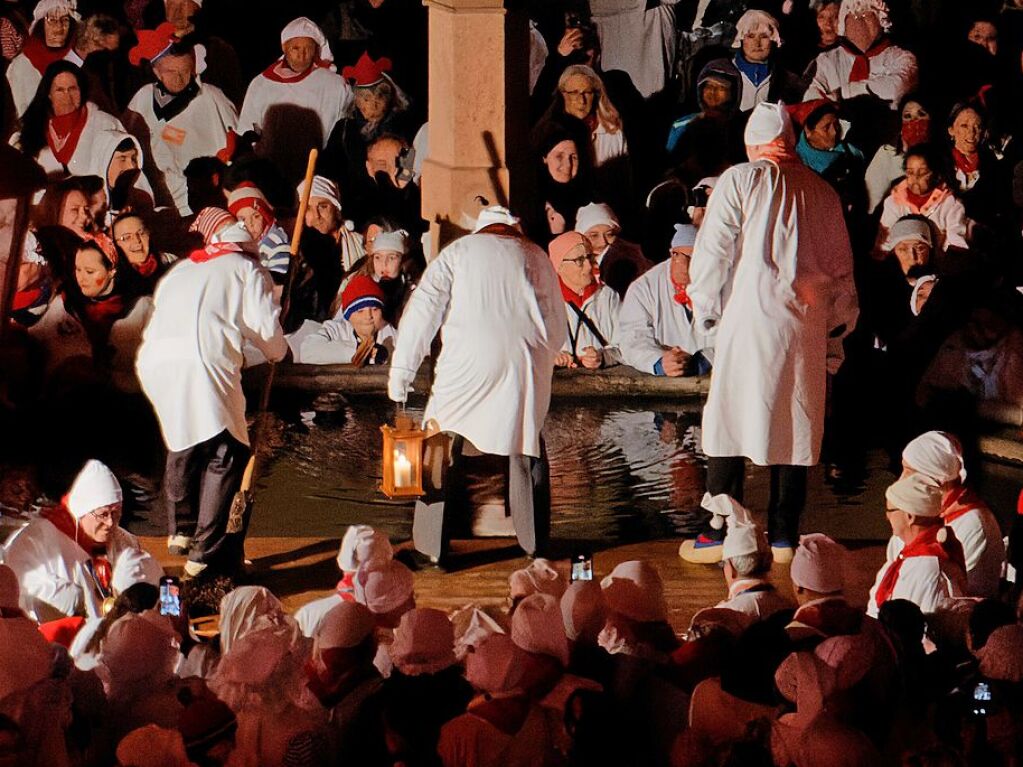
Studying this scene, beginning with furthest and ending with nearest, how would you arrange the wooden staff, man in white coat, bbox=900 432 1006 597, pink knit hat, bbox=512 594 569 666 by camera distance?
the wooden staff
man in white coat, bbox=900 432 1006 597
pink knit hat, bbox=512 594 569 666

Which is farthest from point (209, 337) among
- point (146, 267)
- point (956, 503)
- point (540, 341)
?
point (146, 267)

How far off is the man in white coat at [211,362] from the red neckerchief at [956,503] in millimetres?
2947

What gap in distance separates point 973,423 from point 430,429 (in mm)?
4730

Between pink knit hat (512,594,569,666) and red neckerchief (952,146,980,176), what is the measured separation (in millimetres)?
9128

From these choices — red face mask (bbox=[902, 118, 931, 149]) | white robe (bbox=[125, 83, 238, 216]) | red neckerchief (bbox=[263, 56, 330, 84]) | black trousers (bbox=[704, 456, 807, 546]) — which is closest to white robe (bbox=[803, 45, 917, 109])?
red face mask (bbox=[902, 118, 931, 149])

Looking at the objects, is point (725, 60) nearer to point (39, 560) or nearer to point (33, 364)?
point (33, 364)

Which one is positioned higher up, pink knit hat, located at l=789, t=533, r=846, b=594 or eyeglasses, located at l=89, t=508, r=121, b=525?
pink knit hat, located at l=789, t=533, r=846, b=594

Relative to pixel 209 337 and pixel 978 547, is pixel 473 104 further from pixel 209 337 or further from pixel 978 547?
pixel 978 547

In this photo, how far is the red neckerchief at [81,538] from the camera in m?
7.25

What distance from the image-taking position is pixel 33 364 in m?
12.9

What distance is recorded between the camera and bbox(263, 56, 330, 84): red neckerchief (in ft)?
47.7

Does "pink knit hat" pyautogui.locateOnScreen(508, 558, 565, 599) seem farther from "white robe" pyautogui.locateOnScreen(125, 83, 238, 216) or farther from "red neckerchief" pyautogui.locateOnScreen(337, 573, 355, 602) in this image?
"white robe" pyautogui.locateOnScreen(125, 83, 238, 216)

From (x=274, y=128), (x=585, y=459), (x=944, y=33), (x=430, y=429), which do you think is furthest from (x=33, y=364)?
(x=944, y=33)

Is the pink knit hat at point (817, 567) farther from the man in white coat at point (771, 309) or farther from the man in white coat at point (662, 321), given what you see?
the man in white coat at point (662, 321)
